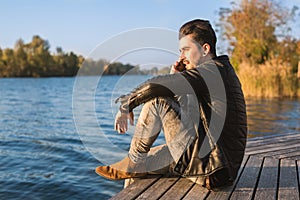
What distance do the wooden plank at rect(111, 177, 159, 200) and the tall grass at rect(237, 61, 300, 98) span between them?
15057 mm

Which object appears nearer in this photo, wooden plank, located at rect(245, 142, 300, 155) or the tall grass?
wooden plank, located at rect(245, 142, 300, 155)

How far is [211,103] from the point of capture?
2.41 meters

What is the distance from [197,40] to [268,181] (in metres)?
1.38

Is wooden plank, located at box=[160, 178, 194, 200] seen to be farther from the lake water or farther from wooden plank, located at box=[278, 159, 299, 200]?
the lake water

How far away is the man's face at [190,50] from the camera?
2.45 m

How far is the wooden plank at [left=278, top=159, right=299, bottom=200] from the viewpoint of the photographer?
2557 mm

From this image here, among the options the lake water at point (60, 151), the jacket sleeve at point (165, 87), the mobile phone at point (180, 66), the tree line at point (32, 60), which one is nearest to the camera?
the jacket sleeve at point (165, 87)

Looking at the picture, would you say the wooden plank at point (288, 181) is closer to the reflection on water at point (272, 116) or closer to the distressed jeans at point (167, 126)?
the distressed jeans at point (167, 126)

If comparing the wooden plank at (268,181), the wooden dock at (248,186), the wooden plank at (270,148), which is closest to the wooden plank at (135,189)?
the wooden dock at (248,186)

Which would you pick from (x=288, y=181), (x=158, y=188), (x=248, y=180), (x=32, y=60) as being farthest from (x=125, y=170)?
(x=32, y=60)

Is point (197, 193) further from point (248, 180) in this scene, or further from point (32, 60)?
point (32, 60)

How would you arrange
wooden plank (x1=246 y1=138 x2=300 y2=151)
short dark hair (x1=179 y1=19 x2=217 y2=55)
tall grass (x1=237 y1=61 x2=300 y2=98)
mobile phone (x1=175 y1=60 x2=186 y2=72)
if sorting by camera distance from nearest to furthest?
1. short dark hair (x1=179 y1=19 x2=217 y2=55)
2. mobile phone (x1=175 y1=60 x2=186 y2=72)
3. wooden plank (x1=246 y1=138 x2=300 y2=151)
4. tall grass (x1=237 y1=61 x2=300 y2=98)

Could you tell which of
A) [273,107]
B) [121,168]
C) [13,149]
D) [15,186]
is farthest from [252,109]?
[121,168]

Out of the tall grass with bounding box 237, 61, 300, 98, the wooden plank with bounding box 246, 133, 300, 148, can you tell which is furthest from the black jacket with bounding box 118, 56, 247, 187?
the tall grass with bounding box 237, 61, 300, 98
